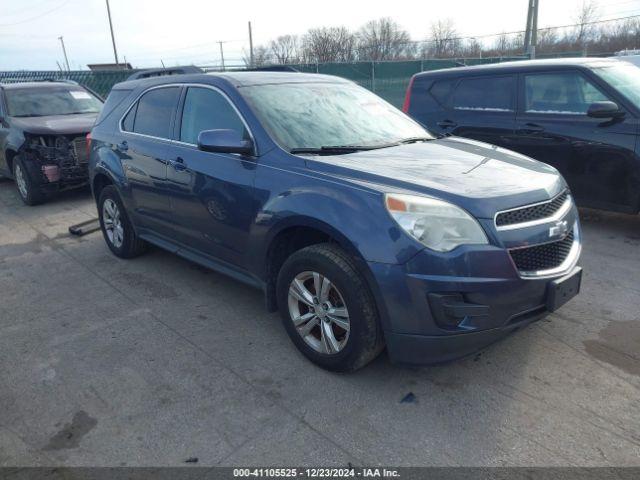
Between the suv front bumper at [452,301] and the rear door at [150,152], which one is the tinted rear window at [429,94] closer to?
the rear door at [150,152]

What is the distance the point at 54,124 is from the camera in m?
7.96

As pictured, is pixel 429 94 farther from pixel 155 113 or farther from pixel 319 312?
pixel 319 312

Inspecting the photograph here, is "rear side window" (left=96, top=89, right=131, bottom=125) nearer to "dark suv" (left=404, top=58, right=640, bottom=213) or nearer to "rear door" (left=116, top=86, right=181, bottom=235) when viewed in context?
"rear door" (left=116, top=86, right=181, bottom=235)

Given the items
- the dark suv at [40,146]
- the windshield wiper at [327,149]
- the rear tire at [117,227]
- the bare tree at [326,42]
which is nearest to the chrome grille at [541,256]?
the windshield wiper at [327,149]

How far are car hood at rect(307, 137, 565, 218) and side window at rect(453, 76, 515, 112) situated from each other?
108 inches

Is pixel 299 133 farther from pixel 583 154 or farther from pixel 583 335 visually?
pixel 583 154

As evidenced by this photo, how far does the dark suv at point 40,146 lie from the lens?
775cm

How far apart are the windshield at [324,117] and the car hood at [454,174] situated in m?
0.26

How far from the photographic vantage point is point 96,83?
57.9 feet

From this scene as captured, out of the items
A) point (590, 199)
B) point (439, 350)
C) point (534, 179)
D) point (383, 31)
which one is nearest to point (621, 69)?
point (590, 199)

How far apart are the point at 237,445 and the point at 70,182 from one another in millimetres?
6778

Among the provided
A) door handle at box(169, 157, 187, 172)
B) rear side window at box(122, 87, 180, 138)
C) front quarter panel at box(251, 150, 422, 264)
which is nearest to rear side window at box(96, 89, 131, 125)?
rear side window at box(122, 87, 180, 138)

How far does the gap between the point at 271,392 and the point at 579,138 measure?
178 inches

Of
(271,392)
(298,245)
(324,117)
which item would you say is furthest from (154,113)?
(271,392)
